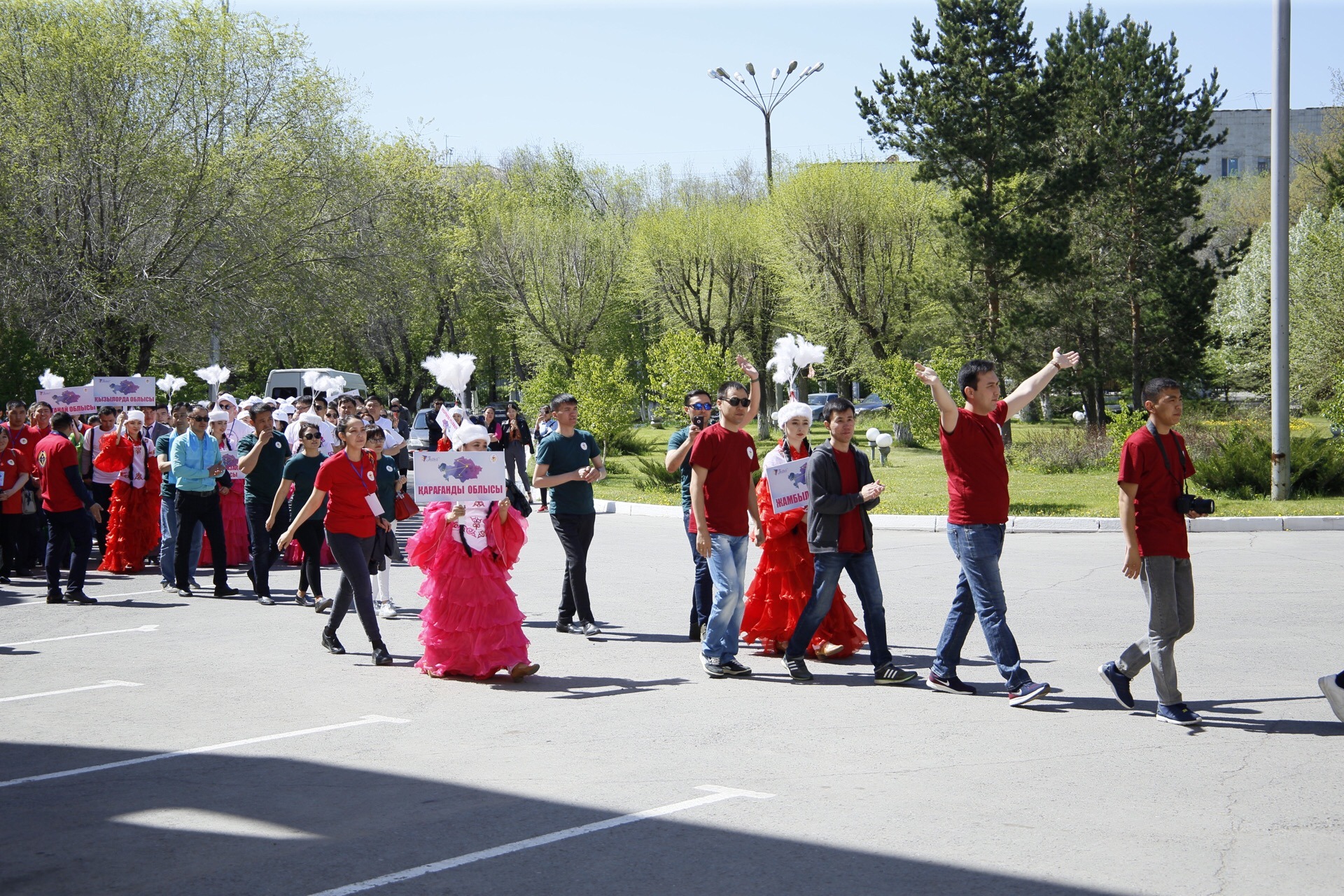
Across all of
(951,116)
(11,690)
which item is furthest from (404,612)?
(951,116)

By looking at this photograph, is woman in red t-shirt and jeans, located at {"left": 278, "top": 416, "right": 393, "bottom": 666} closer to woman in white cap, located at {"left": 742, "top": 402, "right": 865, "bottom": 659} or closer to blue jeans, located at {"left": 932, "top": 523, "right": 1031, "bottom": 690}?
woman in white cap, located at {"left": 742, "top": 402, "right": 865, "bottom": 659}

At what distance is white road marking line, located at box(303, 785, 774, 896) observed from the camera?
464cm

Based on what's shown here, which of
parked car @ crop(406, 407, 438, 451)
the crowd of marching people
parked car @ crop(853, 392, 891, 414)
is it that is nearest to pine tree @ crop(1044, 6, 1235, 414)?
parked car @ crop(853, 392, 891, 414)

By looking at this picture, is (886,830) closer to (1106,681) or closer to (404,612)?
(1106,681)

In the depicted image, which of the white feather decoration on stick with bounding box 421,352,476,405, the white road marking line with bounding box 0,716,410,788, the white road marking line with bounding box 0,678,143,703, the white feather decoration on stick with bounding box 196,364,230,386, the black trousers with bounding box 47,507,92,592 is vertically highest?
the white feather decoration on stick with bounding box 196,364,230,386

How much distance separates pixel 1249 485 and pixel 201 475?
49.6ft

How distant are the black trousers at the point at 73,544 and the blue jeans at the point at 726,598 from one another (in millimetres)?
7382

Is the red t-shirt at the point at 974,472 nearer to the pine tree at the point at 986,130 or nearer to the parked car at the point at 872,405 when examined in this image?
the pine tree at the point at 986,130

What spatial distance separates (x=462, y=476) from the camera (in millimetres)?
8703

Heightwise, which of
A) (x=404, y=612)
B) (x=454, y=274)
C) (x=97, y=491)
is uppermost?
(x=454, y=274)

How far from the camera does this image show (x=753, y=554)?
47.5ft

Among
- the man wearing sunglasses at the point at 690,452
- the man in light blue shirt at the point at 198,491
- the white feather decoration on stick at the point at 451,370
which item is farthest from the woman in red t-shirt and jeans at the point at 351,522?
the man in light blue shirt at the point at 198,491

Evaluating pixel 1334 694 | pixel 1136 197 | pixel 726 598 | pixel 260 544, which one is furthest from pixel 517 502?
pixel 1136 197

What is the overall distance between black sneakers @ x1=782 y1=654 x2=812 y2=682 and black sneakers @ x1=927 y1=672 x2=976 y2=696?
82cm
